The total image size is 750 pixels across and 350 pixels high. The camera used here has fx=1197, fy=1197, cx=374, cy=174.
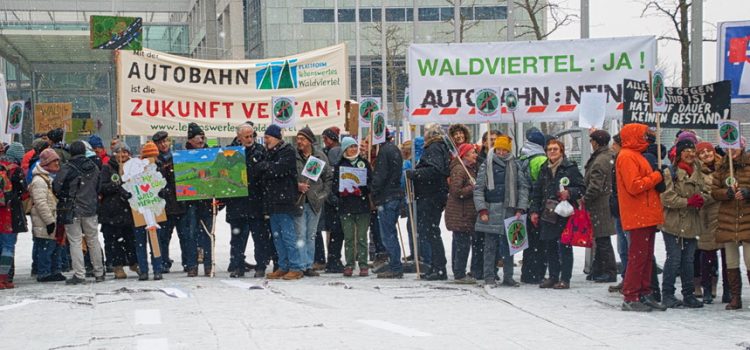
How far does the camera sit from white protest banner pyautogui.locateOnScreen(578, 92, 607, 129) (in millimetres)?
14375

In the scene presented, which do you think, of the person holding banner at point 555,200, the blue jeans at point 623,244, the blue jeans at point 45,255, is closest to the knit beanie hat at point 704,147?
the person holding banner at point 555,200

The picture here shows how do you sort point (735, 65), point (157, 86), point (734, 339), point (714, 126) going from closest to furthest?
point (734, 339) → point (714, 126) → point (735, 65) → point (157, 86)

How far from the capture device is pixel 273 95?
57.6 ft

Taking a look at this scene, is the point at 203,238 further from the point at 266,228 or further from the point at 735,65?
the point at 735,65

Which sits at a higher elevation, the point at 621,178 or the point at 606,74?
the point at 606,74

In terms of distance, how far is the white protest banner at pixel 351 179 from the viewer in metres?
15.1

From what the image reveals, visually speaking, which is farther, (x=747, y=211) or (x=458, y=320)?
(x=747, y=211)

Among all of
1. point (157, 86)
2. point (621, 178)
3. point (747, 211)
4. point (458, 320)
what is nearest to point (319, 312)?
point (458, 320)

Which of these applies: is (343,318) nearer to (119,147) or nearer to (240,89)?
(119,147)

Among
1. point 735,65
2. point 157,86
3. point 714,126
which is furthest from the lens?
point 157,86

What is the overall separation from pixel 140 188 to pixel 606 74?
613 centimetres

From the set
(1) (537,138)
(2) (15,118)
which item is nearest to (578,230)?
(1) (537,138)

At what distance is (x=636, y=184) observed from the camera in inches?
439

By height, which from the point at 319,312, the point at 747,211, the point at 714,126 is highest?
the point at 714,126
